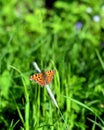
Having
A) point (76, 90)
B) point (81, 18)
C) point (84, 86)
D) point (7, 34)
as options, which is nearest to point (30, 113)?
point (76, 90)

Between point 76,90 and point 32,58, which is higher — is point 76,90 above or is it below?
below

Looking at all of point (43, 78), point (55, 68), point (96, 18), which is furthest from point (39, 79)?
point (96, 18)

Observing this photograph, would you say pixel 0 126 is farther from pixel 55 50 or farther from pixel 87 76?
pixel 55 50

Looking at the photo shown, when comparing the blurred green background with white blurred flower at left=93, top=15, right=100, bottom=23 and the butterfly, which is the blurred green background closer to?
white blurred flower at left=93, top=15, right=100, bottom=23

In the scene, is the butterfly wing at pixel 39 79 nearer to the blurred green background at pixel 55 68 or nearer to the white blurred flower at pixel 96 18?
the blurred green background at pixel 55 68

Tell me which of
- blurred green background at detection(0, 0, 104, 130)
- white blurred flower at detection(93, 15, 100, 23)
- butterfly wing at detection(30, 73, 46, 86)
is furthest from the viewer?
white blurred flower at detection(93, 15, 100, 23)

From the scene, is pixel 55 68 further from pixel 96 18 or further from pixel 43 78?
pixel 96 18

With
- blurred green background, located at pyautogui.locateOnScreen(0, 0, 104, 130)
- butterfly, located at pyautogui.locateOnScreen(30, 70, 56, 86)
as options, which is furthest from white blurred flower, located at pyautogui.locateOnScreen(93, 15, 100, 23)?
butterfly, located at pyautogui.locateOnScreen(30, 70, 56, 86)

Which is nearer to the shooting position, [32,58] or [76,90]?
[76,90]
